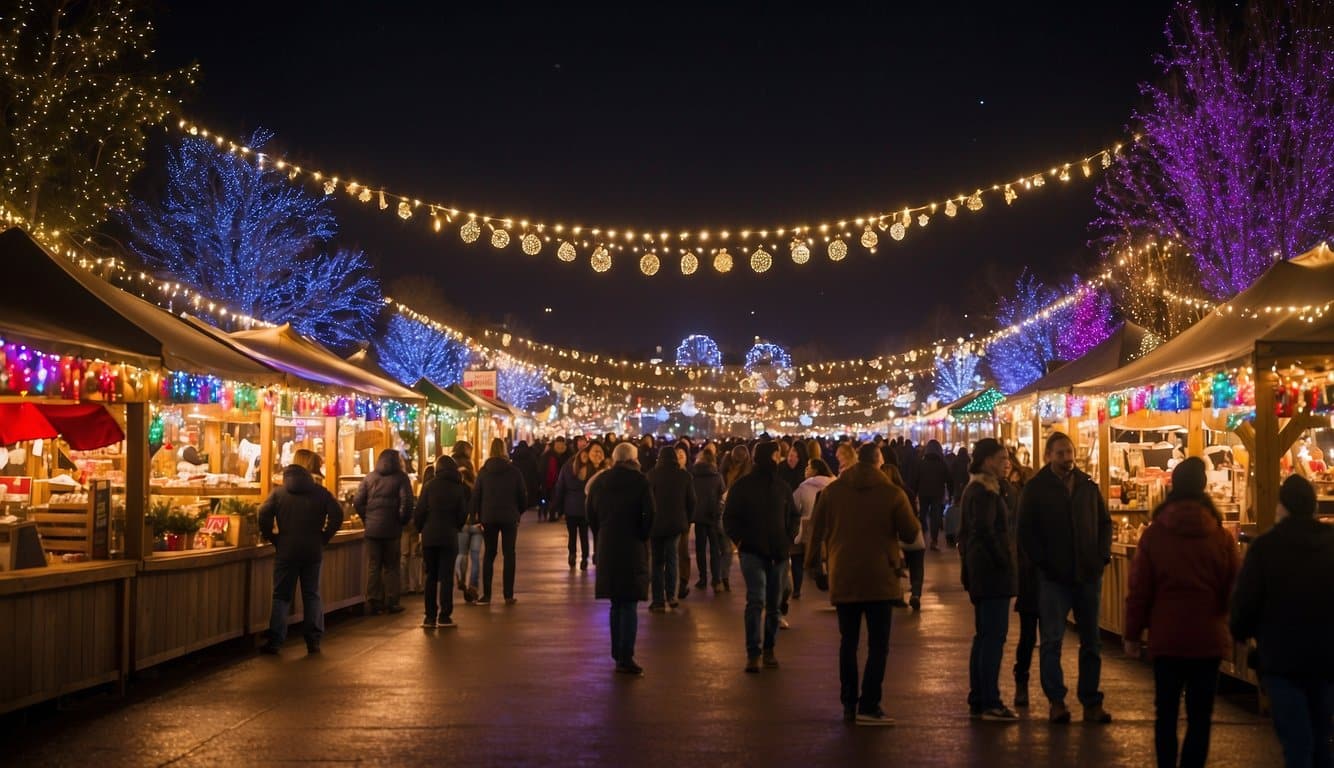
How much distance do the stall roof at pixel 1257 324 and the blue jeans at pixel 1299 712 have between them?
4678 millimetres

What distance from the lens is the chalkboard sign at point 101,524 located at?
11.4 m

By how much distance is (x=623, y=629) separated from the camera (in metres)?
11.2

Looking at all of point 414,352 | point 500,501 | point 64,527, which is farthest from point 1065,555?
point 414,352

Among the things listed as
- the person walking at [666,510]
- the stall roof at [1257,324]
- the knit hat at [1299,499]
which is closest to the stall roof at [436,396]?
the person walking at [666,510]

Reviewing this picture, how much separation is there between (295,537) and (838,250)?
11067 millimetres

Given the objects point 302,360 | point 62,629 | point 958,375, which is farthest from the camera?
point 958,375

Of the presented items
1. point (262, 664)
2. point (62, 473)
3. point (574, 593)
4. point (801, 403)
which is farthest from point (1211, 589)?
point (801, 403)

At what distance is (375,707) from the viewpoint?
984cm

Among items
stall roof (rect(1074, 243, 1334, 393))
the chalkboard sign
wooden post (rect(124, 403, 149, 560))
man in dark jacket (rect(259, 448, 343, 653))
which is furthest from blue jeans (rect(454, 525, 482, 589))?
stall roof (rect(1074, 243, 1334, 393))

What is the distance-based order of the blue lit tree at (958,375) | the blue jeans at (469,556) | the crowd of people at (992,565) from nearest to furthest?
the crowd of people at (992,565) < the blue jeans at (469,556) < the blue lit tree at (958,375)

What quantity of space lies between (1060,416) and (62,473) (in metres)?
13.7

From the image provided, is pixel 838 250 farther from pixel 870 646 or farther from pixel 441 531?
pixel 870 646

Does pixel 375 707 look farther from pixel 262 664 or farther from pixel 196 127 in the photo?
pixel 196 127

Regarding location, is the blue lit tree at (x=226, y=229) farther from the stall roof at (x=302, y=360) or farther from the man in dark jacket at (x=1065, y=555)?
the man in dark jacket at (x=1065, y=555)
